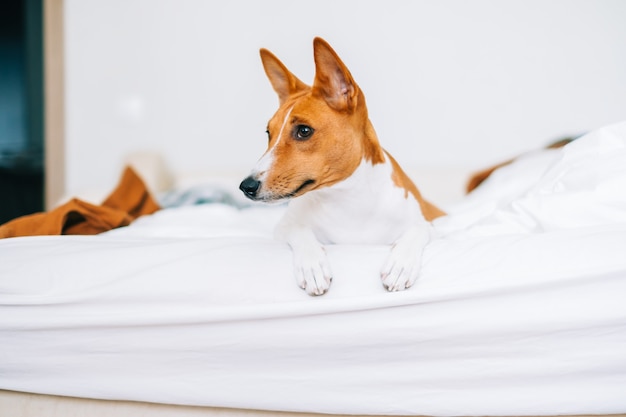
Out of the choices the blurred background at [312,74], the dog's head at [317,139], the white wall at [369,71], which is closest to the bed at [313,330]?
the dog's head at [317,139]

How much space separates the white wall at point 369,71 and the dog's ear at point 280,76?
5.44ft

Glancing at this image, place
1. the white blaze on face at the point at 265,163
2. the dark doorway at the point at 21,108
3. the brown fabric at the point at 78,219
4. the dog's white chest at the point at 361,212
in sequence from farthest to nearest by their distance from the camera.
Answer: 1. the dark doorway at the point at 21,108
2. the brown fabric at the point at 78,219
3. the dog's white chest at the point at 361,212
4. the white blaze on face at the point at 265,163

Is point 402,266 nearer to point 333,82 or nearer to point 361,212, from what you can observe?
point 361,212

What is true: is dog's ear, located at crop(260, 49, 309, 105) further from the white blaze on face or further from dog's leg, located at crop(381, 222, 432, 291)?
A: dog's leg, located at crop(381, 222, 432, 291)

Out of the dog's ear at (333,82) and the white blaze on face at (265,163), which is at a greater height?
the dog's ear at (333,82)

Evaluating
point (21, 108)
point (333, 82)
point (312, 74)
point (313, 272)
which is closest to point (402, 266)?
point (313, 272)

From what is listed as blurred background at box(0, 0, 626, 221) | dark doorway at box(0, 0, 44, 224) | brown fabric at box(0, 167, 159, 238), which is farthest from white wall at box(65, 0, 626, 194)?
brown fabric at box(0, 167, 159, 238)

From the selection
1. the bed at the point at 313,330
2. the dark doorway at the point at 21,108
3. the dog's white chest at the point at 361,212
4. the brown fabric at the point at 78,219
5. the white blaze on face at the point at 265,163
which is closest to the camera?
the bed at the point at 313,330

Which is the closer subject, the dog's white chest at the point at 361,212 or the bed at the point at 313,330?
the bed at the point at 313,330

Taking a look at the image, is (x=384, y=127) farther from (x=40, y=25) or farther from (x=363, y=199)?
(x=40, y=25)

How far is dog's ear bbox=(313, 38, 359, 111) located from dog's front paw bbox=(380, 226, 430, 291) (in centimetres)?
34

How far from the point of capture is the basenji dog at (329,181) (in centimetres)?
96

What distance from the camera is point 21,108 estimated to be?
4473 mm

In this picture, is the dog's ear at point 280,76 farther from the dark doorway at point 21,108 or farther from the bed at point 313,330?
the dark doorway at point 21,108
